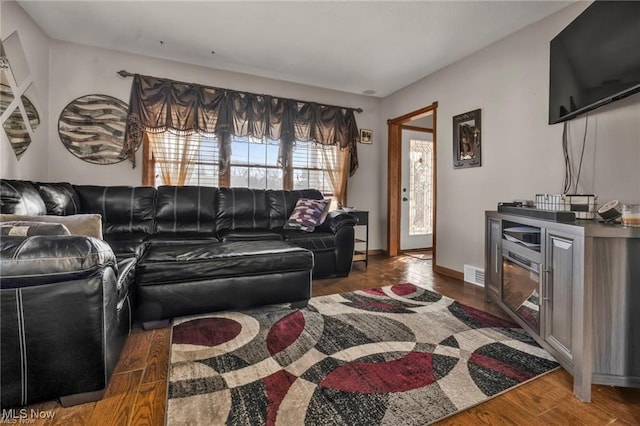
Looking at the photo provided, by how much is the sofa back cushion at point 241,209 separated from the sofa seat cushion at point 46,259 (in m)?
2.14

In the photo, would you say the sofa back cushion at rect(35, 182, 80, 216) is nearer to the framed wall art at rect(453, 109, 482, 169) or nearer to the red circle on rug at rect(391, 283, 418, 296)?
the red circle on rug at rect(391, 283, 418, 296)

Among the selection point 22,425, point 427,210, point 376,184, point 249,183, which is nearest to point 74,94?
point 249,183

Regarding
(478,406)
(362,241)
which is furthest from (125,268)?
(362,241)

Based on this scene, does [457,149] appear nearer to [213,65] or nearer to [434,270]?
[434,270]

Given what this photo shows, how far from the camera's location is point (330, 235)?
3354mm

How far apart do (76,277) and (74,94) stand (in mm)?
3103

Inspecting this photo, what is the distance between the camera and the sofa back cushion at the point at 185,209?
3.22 meters

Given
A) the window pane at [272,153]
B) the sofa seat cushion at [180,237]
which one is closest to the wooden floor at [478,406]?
the sofa seat cushion at [180,237]

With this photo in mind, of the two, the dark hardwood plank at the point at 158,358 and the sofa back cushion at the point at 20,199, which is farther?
the sofa back cushion at the point at 20,199

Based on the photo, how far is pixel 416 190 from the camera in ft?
17.1

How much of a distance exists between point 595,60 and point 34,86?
4.54 metres

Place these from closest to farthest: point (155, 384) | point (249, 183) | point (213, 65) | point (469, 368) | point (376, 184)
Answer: point (155, 384) → point (469, 368) → point (213, 65) → point (249, 183) → point (376, 184)

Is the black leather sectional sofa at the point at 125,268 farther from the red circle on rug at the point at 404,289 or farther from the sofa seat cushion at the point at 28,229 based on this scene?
the red circle on rug at the point at 404,289

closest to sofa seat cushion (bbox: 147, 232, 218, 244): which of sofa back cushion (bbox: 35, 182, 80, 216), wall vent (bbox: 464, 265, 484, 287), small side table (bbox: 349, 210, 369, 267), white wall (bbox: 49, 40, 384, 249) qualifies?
sofa back cushion (bbox: 35, 182, 80, 216)
